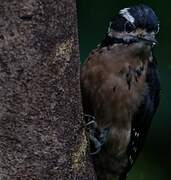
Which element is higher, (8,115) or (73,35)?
(73,35)

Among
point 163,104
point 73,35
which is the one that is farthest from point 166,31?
point 73,35

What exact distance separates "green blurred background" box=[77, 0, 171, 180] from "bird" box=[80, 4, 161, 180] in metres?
Result: 0.35


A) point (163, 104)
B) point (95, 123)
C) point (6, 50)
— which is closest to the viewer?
point (6, 50)

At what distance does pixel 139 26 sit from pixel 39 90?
2.83ft

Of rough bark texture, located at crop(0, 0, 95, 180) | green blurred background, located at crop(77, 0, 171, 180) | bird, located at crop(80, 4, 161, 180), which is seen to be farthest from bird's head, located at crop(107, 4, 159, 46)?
rough bark texture, located at crop(0, 0, 95, 180)

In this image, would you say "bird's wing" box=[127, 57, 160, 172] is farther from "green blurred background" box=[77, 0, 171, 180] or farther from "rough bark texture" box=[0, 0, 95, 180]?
"rough bark texture" box=[0, 0, 95, 180]

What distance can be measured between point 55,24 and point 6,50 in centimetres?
18

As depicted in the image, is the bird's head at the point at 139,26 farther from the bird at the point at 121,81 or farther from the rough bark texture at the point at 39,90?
the rough bark texture at the point at 39,90

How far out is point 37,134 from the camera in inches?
102

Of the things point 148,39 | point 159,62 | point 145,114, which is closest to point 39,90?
point 148,39

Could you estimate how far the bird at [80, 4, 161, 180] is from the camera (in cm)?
325

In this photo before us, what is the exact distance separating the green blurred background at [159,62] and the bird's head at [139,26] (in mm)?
453

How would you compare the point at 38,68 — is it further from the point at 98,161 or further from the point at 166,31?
the point at 166,31

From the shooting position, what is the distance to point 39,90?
8.32 feet
